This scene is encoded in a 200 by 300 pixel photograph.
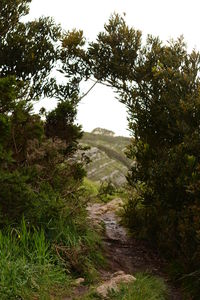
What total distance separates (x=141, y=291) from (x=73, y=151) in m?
5.05

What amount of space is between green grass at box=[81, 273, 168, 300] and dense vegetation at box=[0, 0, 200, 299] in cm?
50

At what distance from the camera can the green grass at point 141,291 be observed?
18.3ft

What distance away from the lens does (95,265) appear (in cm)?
733

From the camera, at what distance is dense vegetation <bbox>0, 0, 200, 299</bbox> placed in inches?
247

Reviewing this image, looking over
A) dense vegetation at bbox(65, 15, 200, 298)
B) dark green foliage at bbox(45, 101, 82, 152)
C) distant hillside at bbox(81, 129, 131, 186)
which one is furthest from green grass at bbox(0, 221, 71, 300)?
distant hillside at bbox(81, 129, 131, 186)

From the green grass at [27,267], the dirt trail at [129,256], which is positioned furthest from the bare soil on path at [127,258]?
the green grass at [27,267]

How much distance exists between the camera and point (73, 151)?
1036 cm

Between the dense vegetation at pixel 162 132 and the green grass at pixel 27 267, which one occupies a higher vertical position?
the dense vegetation at pixel 162 132

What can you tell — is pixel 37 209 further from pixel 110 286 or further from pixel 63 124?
pixel 63 124

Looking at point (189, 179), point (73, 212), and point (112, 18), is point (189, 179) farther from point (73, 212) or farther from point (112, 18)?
point (112, 18)

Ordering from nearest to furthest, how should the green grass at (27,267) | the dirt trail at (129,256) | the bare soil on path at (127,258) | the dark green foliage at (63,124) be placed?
the green grass at (27,267) → the bare soil on path at (127,258) → the dirt trail at (129,256) → the dark green foliage at (63,124)

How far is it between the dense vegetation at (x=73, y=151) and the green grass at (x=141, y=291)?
0.50m

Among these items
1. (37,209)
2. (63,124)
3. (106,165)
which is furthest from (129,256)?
(106,165)

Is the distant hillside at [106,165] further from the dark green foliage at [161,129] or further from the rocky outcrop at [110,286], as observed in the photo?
the rocky outcrop at [110,286]
